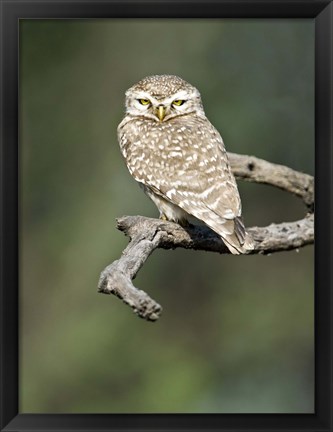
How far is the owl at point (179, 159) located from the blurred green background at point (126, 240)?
173cm

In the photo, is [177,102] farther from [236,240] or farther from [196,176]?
[236,240]

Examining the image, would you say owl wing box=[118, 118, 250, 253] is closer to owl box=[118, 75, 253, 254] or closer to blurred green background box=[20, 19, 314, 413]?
owl box=[118, 75, 253, 254]

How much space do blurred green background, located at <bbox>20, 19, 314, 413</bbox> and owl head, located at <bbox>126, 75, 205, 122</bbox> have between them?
1681 mm

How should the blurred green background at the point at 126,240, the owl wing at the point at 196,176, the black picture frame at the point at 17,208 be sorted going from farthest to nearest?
1. the blurred green background at the point at 126,240
2. the owl wing at the point at 196,176
3. the black picture frame at the point at 17,208

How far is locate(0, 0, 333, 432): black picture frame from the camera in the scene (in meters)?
2.45

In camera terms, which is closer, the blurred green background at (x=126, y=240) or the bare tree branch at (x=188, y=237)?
the bare tree branch at (x=188, y=237)

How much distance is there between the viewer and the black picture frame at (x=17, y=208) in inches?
96.5

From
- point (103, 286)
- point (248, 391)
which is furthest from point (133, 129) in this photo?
point (248, 391)

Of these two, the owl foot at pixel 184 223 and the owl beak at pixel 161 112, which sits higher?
the owl beak at pixel 161 112

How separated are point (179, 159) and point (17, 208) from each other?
26.5 inches

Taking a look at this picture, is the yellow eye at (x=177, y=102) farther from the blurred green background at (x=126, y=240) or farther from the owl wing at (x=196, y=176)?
the blurred green background at (x=126, y=240)

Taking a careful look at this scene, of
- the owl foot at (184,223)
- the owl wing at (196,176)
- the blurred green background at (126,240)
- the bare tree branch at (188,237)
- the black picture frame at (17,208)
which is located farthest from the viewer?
the blurred green background at (126,240)

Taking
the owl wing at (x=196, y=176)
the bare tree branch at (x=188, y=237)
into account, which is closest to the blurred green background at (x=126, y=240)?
the bare tree branch at (x=188, y=237)

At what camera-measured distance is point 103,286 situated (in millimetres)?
2004
